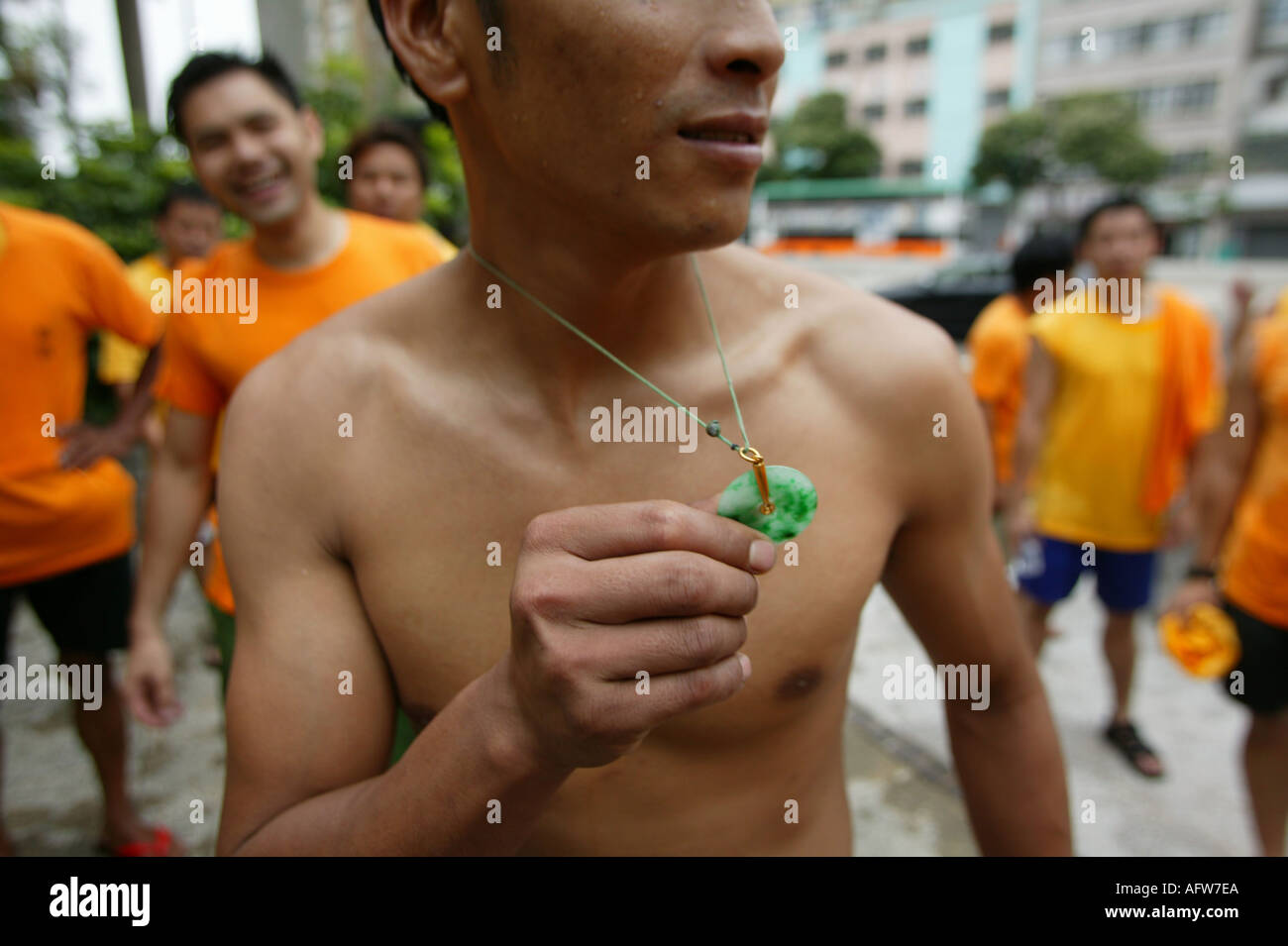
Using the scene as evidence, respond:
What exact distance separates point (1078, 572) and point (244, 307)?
3.43 meters

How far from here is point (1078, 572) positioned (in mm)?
3867

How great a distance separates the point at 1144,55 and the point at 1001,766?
5135 cm

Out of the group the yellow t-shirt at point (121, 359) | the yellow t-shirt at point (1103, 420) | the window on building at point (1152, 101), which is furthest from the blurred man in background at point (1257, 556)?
the window on building at point (1152, 101)

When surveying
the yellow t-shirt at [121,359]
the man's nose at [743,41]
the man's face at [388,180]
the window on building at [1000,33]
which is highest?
the window on building at [1000,33]

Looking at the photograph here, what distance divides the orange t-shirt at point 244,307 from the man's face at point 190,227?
101 inches

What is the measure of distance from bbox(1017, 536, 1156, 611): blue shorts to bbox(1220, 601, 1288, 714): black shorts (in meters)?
1.02

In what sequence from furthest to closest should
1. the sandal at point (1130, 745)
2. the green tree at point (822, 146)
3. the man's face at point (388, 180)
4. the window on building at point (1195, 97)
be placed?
1. the green tree at point (822, 146)
2. the window on building at point (1195, 97)
3. the man's face at point (388, 180)
4. the sandal at point (1130, 745)

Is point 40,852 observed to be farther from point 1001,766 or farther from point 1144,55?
point 1144,55

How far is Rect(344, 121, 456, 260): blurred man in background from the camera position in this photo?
4.09 metres

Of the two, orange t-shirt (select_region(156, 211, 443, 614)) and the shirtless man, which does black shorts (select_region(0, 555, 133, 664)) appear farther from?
the shirtless man

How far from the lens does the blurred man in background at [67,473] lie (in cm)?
285

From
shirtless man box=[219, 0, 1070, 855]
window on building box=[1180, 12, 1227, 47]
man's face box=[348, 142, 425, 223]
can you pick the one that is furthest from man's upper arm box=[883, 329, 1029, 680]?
window on building box=[1180, 12, 1227, 47]

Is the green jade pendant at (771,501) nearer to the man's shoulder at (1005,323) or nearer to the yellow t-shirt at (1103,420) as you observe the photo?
the yellow t-shirt at (1103,420)
